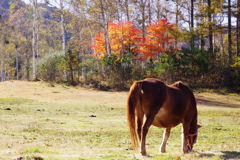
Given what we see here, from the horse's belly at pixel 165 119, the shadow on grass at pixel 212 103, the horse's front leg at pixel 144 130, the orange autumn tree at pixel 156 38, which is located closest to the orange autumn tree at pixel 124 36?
the orange autumn tree at pixel 156 38

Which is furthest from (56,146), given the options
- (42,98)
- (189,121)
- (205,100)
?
(205,100)

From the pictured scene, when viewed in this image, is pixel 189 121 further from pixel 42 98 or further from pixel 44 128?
pixel 42 98

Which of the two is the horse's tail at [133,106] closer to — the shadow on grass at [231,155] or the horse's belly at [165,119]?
the horse's belly at [165,119]

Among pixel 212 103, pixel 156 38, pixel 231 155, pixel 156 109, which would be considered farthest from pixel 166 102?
pixel 156 38

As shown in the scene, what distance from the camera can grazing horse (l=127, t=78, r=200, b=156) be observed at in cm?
636

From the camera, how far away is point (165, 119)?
674 centimetres

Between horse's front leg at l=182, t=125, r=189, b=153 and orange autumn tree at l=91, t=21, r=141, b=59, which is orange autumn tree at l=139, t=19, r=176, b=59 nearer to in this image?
orange autumn tree at l=91, t=21, r=141, b=59

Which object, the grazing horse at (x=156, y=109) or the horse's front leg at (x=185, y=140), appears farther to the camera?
the horse's front leg at (x=185, y=140)

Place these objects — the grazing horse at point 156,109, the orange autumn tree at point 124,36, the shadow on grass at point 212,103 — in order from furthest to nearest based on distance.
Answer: the orange autumn tree at point 124,36 → the shadow on grass at point 212,103 → the grazing horse at point 156,109

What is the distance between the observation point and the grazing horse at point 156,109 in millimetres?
6355

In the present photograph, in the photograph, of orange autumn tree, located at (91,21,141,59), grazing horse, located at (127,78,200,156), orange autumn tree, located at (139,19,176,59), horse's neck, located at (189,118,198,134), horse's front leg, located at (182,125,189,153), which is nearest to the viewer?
grazing horse, located at (127,78,200,156)

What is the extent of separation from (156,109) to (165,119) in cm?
45

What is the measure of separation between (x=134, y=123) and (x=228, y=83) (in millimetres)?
28827

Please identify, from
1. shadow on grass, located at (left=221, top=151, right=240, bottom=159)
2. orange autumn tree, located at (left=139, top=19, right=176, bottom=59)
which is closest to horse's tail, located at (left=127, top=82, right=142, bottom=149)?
shadow on grass, located at (left=221, top=151, right=240, bottom=159)
